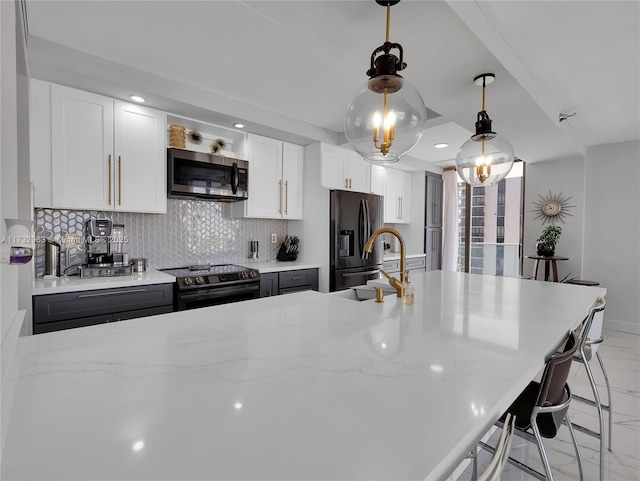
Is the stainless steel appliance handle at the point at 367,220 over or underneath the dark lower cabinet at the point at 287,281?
over

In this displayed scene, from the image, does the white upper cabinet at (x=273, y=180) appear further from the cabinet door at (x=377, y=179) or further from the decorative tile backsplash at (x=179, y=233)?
the cabinet door at (x=377, y=179)

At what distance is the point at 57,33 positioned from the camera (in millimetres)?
1938

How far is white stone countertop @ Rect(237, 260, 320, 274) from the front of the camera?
327 cm

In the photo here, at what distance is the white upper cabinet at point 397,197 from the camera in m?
4.97

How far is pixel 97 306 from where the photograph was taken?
222 centimetres

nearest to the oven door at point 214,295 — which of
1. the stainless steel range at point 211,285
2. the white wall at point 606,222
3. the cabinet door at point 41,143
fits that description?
the stainless steel range at point 211,285

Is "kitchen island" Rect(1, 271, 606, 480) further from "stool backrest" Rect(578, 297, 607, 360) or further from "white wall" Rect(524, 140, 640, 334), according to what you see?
"white wall" Rect(524, 140, 640, 334)

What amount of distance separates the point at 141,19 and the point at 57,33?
582 mm

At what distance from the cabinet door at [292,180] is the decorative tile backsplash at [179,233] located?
1.09 feet

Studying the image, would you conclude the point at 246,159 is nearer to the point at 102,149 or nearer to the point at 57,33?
the point at 102,149

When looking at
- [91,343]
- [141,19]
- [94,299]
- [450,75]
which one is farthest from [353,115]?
[94,299]

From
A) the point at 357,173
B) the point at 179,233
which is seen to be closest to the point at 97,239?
the point at 179,233

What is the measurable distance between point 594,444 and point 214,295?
9.23 ft

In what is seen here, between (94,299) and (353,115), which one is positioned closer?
(353,115)
